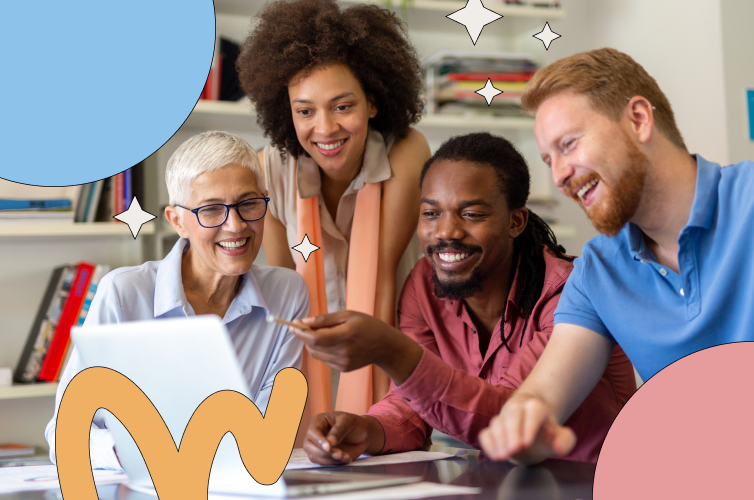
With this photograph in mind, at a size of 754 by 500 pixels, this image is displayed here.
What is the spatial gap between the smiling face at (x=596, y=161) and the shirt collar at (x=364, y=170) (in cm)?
73

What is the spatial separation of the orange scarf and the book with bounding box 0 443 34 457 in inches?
46.3

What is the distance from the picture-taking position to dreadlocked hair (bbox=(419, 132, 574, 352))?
5.14 ft

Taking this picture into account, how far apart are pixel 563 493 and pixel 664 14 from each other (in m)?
2.35

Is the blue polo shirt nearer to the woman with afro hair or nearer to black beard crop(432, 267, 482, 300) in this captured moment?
black beard crop(432, 267, 482, 300)

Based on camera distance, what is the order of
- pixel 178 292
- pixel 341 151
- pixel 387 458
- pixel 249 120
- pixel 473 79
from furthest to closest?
pixel 473 79 → pixel 249 120 → pixel 341 151 → pixel 178 292 → pixel 387 458

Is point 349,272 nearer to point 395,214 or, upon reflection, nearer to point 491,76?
point 395,214

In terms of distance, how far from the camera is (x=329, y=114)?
1688 millimetres

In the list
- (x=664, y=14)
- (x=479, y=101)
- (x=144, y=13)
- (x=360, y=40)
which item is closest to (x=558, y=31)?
(x=664, y=14)

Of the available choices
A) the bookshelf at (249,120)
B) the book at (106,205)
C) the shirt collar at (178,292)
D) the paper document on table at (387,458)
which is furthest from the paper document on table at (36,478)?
the bookshelf at (249,120)

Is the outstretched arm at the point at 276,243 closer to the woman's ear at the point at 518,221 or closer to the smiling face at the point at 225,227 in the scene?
the smiling face at the point at 225,227

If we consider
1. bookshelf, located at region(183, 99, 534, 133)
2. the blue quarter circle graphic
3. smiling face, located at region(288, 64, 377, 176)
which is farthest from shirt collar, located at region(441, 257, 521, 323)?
bookshelf, located at region(183, 99, 534, 133)

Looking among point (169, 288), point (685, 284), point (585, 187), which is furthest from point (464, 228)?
point (169, 288)

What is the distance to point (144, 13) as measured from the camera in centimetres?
160

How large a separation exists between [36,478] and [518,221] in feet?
3.78
